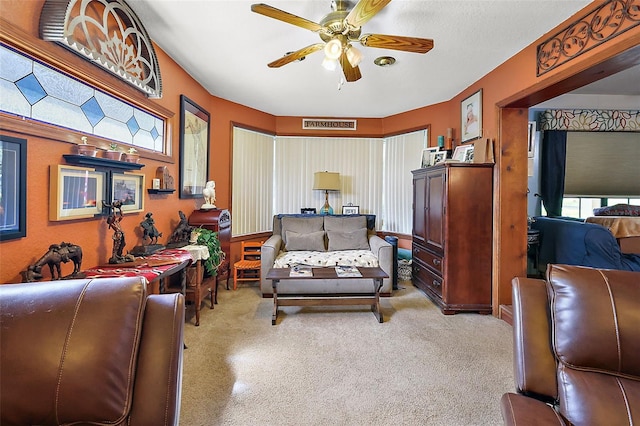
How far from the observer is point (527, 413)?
86 centimetres

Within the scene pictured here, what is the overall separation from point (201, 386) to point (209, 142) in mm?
3005

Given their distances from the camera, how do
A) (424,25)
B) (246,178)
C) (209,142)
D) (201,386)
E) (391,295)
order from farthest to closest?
(246,178)
(209,142)
(391,295)
(424,25)
(201,386)

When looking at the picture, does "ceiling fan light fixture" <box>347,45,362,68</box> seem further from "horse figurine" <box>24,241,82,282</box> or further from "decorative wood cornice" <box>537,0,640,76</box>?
"horse figurine" <box>24,241,82,282</box>

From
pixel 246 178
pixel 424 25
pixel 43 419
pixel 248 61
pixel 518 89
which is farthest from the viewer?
pixel 246 178

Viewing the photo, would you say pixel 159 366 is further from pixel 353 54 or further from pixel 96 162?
pixel 353 54

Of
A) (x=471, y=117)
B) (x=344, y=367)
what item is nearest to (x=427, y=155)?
(x=471, y=117)

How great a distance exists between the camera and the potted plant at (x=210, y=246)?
9.64 feet

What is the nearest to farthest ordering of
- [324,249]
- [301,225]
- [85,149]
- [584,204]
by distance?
1. [85,149]
2. [324,249]
3. [301,225]
4. [584,204]

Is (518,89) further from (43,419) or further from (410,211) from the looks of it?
(43,419)

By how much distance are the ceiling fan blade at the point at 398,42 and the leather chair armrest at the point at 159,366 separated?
1.99 m

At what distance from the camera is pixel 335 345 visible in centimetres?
239

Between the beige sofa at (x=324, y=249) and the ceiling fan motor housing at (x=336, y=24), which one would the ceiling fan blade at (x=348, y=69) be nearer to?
the ceiling fan motor housing at (x=336, y=24)

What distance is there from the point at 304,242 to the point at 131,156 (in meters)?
2.33

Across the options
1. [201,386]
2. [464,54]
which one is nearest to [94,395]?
[201,386]
